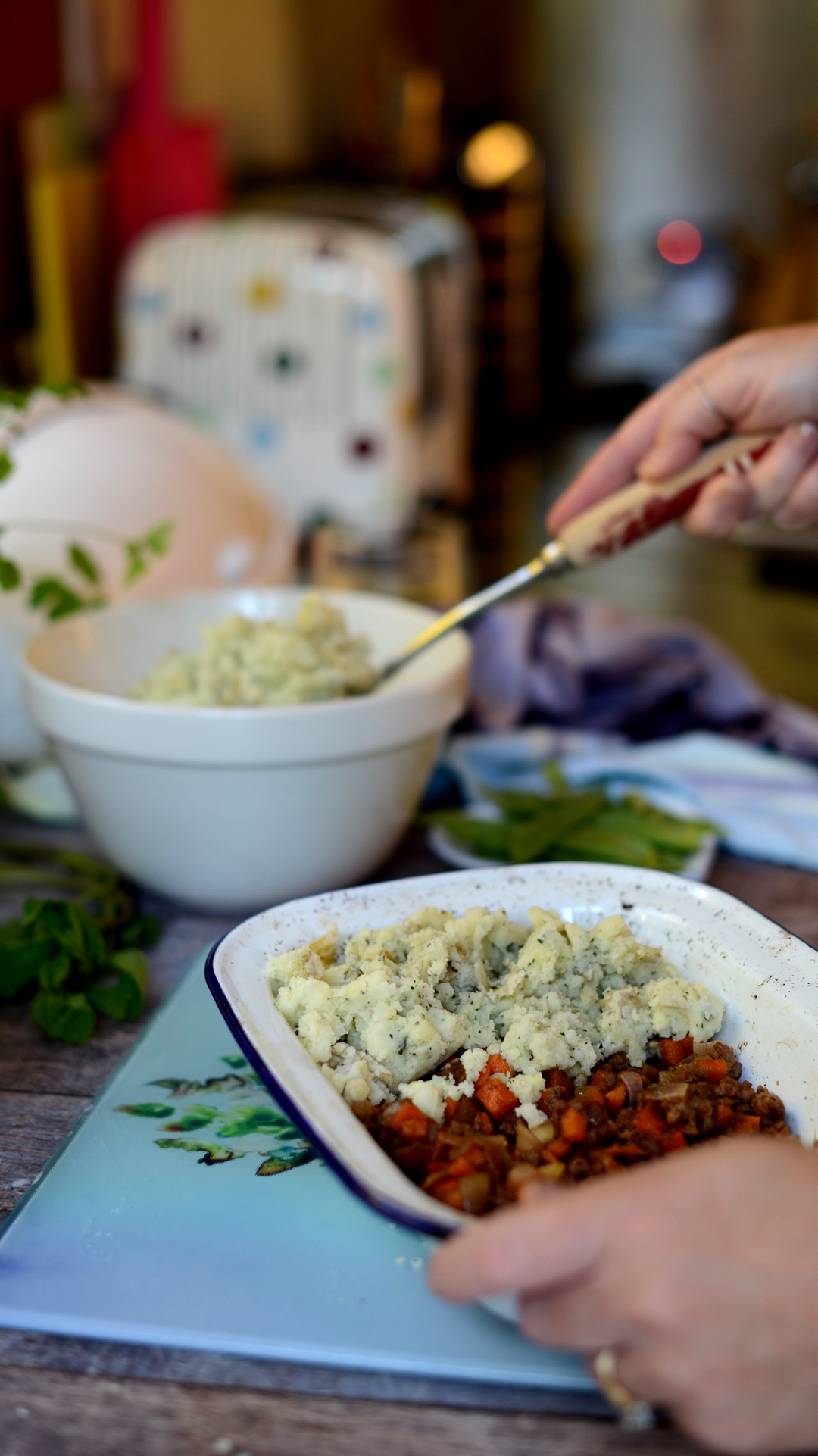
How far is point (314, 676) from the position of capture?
0.84m

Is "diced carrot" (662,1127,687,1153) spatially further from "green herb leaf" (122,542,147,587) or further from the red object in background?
the red object in background

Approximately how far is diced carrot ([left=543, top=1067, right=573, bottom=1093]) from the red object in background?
1.77 meters

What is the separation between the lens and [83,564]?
0.95m

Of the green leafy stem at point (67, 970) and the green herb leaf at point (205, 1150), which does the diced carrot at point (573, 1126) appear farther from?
the green leafy stem at point (67, 970)

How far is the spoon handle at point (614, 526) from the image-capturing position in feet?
3.02

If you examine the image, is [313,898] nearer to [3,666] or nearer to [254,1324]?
[254,1324]

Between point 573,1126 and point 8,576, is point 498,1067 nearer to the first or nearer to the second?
point 573,1126

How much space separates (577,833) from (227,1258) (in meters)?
0.48

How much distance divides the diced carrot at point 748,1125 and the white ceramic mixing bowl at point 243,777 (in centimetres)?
34

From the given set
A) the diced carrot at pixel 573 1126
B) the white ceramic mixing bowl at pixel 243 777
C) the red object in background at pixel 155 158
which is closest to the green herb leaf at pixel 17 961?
the white ceramic mixing bowl at pixel 243 777

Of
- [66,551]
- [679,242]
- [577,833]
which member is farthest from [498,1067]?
[679,242]

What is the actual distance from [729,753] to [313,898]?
23.5 inches

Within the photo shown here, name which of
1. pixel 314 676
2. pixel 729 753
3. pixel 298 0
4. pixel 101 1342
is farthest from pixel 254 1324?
pixel 298 0

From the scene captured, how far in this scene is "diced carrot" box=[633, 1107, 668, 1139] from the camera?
0.55 metres
